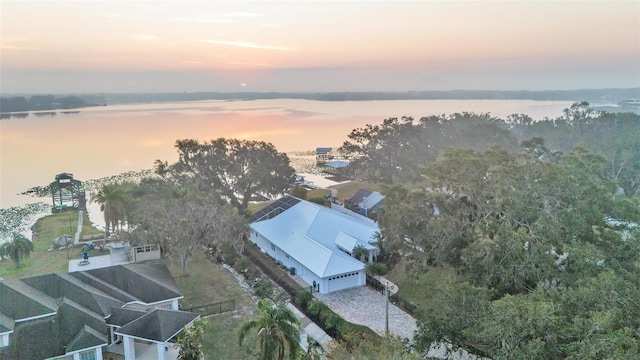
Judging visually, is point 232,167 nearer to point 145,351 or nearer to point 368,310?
point 368,310

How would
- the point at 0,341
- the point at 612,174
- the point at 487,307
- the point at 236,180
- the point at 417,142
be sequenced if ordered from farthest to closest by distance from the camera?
the point at 417,142 → the point at 612,174 → the point at 236,180 → the point at 0,341 → the point at 487,307

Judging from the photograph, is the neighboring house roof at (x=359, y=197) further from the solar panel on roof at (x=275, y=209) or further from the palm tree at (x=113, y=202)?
the palm tree at (x=113, y=202)

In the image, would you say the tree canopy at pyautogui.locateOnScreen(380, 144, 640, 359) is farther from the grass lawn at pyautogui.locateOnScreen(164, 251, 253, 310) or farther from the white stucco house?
the grass lawn at pyautogui.locateOnScreen(164, 251, 253, 310)

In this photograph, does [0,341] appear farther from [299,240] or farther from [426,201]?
[426,201]

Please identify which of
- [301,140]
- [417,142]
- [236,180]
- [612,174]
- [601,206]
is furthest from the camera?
[301,140]

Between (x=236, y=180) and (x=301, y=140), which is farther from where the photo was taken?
(x=301, y=140)

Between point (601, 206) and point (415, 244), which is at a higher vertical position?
point (601, 206)

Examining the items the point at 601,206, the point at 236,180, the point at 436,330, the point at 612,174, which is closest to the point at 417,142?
the point at 612,174

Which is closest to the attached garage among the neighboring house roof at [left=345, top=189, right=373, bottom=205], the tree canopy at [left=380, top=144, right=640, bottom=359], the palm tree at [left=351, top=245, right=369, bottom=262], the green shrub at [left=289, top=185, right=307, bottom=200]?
the palm tree at [left=351, top=245, right=369, bottom=262]
